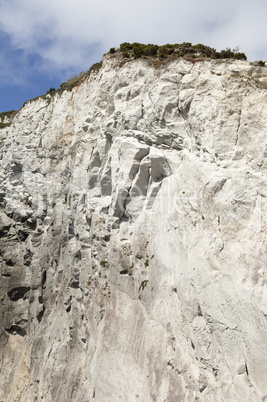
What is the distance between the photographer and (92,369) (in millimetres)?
19062

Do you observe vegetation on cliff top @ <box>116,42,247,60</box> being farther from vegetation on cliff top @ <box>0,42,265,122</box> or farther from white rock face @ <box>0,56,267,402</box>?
white rock face @ <box>0,56,267,402</box>

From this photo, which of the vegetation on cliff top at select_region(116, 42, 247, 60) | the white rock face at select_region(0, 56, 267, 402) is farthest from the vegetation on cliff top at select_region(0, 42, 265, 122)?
the white rock face at select_region(0, 56, 267, 402)

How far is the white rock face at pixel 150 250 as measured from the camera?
41.1ft

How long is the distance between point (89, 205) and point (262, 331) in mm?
15670

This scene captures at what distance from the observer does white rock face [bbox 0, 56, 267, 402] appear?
12.5 metres

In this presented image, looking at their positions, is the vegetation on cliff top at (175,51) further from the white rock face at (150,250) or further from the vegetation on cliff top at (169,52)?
the white rock face at (150,250)

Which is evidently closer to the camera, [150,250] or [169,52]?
[150,250]

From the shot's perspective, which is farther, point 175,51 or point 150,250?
point 175,51

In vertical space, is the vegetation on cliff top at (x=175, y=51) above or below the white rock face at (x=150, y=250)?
above

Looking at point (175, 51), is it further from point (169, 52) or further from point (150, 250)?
point (150, 250)

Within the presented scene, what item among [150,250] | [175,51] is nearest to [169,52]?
[175,51]

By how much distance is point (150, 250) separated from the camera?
17.7 m

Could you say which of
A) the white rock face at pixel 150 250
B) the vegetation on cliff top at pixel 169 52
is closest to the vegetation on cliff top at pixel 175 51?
the vegetation on cliff top at pixel 169 52

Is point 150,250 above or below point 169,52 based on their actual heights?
below
